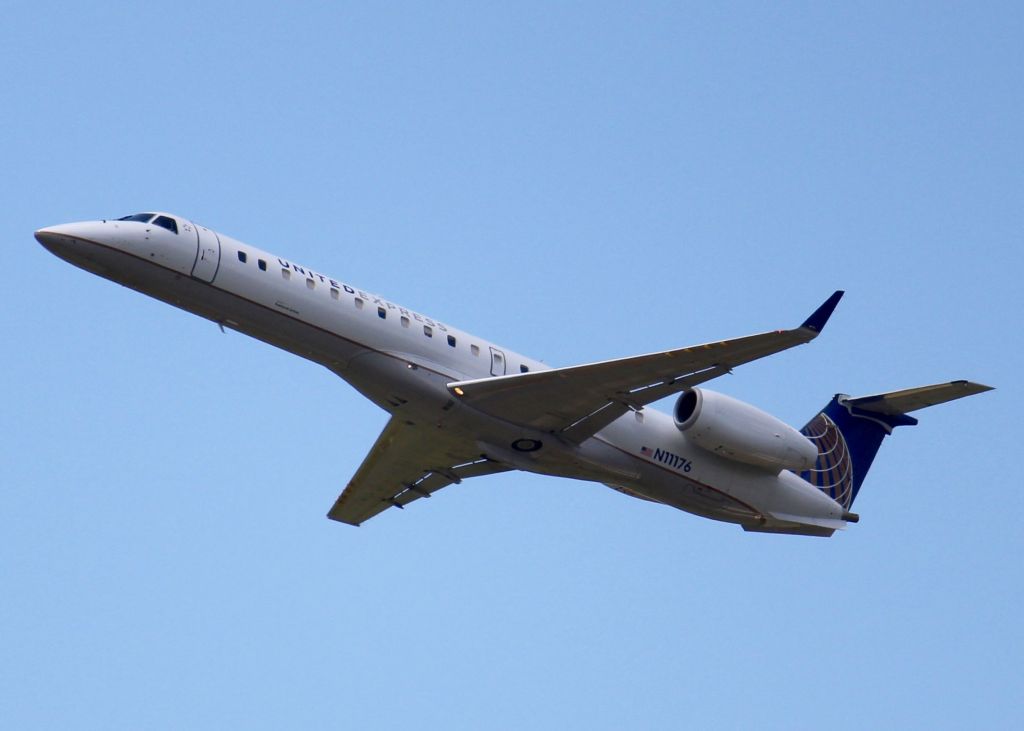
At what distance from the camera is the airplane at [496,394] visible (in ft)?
68.4

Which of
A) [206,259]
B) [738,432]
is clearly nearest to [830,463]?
[738,432]

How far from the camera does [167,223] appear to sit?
2105cm

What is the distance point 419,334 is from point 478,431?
1.75 m

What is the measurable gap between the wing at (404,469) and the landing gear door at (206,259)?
13.1 ft

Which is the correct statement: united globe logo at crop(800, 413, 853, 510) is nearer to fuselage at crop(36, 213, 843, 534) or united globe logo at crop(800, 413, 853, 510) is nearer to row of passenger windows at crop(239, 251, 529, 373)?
fuselage at crop(36, 213, 843, 534)

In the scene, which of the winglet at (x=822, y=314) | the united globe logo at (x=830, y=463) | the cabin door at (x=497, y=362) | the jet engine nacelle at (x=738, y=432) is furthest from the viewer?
the united globe logo at (x=830, y=463)

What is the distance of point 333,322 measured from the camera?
2138 centimetres

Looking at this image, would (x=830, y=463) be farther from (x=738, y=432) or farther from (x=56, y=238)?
(x=56, y=238)

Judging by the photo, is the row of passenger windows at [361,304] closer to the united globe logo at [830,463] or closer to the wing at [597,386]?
the wing at [597,386]

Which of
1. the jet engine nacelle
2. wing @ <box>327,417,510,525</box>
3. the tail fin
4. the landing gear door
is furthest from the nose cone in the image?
the tail fin

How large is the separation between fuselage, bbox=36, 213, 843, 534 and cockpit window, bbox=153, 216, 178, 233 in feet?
0.08

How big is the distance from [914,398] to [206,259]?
40.3ft

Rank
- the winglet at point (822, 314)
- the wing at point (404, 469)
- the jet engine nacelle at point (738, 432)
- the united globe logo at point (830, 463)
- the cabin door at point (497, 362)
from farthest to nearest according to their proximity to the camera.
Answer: the united globe logo at point (830, 463) < the wing at point (404, 469) < the jet engine nacelle at point (738, 432) < the cabin door at point (497, 362) < the winglet at point (822, 314)

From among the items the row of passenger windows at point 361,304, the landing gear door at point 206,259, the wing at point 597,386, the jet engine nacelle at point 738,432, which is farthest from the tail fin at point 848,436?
the landing gear door at point 206,259
